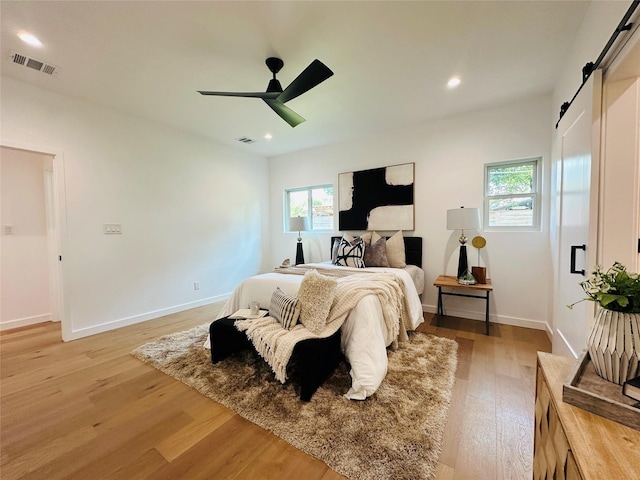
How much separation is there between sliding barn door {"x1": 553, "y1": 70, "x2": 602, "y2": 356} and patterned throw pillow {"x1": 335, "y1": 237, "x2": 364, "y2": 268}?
78.5 inches

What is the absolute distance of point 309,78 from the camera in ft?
6.41

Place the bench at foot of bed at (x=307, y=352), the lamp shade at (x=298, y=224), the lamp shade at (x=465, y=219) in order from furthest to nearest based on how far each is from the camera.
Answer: the lamp shade at (x=298, y=224)
the lamp shade at (x=465, y=219)
the bench at foot of bed at (x=307, y=352)

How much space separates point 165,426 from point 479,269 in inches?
132

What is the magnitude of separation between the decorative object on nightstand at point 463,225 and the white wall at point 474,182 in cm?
22

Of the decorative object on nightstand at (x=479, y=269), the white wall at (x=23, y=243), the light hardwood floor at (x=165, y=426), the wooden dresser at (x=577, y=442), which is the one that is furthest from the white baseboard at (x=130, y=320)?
the wooden dresser at (x=577, y=442)

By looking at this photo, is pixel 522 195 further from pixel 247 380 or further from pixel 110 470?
pixel 110 470

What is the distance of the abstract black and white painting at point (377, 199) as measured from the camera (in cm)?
376

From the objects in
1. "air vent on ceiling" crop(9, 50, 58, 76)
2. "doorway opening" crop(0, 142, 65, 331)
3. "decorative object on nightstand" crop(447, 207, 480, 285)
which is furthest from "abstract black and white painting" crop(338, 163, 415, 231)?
"doorway opening" crop(0, 142, 65, 331)

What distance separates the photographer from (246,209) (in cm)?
491

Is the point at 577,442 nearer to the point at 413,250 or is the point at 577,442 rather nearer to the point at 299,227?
the point at 413,250

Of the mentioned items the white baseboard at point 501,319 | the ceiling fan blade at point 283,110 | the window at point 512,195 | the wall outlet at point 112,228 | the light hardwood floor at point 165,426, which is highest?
the ceiling fan blade at point 283,110

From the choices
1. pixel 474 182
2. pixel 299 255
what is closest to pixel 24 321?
pixel 299 255

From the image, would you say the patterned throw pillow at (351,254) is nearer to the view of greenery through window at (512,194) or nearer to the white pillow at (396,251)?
the white pillow at (396,251)

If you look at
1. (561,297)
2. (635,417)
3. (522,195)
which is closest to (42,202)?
(635,417)
